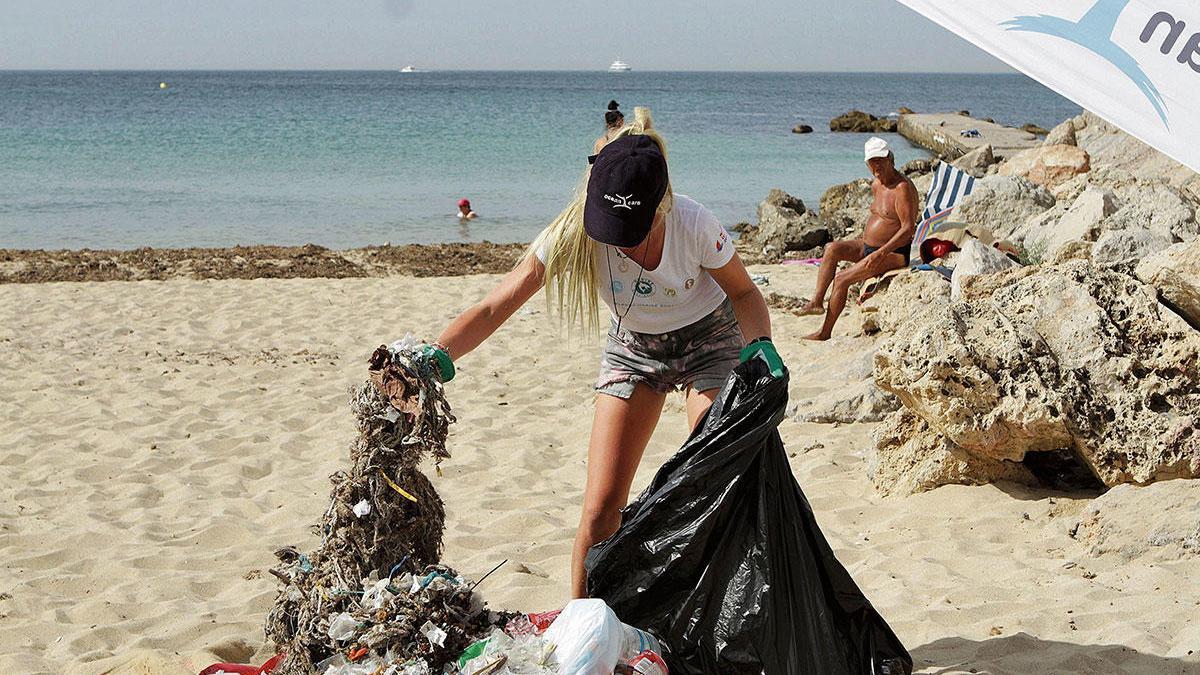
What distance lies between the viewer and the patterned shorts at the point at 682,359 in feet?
11.3

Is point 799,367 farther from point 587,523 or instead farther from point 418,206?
point 418,206

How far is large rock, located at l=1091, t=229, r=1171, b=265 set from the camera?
632cm

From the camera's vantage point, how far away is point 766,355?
311 cm

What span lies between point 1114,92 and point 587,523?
6.56 ft

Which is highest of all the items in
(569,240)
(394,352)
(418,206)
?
(569,240)

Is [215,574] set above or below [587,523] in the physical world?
below

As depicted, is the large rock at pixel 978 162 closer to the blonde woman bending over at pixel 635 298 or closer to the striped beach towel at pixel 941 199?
the striped beach towel at pixel 941 199

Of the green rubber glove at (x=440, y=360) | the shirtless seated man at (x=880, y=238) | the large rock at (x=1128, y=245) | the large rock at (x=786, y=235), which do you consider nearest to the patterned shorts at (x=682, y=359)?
the green rubber glove at (x=440, y=360)

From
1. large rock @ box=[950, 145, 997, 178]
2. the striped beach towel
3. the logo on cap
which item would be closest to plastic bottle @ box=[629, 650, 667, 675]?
the logo on cap

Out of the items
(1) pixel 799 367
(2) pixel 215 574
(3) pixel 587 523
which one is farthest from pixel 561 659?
(1) pixel 799 367

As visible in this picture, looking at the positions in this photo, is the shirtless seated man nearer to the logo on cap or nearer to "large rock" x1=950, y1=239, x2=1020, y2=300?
"large rock" x1=950, y1=239, x2=1020, y2=300

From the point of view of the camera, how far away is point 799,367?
24.4 feet

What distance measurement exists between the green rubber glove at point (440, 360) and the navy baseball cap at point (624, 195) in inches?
22.5

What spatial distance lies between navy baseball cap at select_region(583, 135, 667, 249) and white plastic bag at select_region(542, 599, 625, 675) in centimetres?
104
